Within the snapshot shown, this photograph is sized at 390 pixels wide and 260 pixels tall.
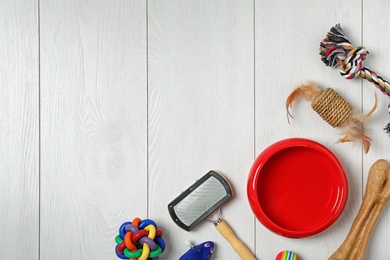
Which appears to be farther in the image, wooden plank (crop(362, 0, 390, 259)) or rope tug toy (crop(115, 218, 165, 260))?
wooden plank (crop(362, 0, 390, 259))

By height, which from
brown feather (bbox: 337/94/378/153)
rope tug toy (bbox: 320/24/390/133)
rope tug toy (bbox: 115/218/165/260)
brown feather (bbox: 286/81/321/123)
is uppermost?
rope tug toy (bbox: 320/24/390/133)

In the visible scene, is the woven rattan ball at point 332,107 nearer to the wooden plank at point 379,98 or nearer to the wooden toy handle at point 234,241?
the wooden plank at point 379,98

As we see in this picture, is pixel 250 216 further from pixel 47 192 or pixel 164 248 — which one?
pixel 47 192

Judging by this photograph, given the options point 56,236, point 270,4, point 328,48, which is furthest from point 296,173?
point 56,236

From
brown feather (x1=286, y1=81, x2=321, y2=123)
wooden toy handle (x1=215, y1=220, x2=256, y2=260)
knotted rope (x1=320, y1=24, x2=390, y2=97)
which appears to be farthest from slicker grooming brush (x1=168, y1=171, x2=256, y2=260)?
knotted rope (x1=320, y1=24, x2=390, y2=97)

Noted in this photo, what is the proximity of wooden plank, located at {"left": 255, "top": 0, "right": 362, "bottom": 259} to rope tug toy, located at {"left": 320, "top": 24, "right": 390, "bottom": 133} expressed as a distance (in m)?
0.03

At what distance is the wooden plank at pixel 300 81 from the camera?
3.50 ft

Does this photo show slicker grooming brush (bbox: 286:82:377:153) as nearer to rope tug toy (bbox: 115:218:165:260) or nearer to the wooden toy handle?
the wooden toy handle

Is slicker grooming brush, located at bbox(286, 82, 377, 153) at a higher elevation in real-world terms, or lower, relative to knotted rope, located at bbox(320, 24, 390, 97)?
lower

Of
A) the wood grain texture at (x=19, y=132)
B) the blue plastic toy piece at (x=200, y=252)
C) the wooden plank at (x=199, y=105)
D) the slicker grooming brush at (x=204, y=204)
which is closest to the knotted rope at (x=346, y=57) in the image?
the wooden plank at (x=199, y=105)

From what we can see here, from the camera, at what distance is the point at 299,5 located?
42.3 inches

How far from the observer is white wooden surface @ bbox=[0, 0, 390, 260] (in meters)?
1.04

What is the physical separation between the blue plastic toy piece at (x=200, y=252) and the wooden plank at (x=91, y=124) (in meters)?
0.13

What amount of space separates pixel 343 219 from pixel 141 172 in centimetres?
46
